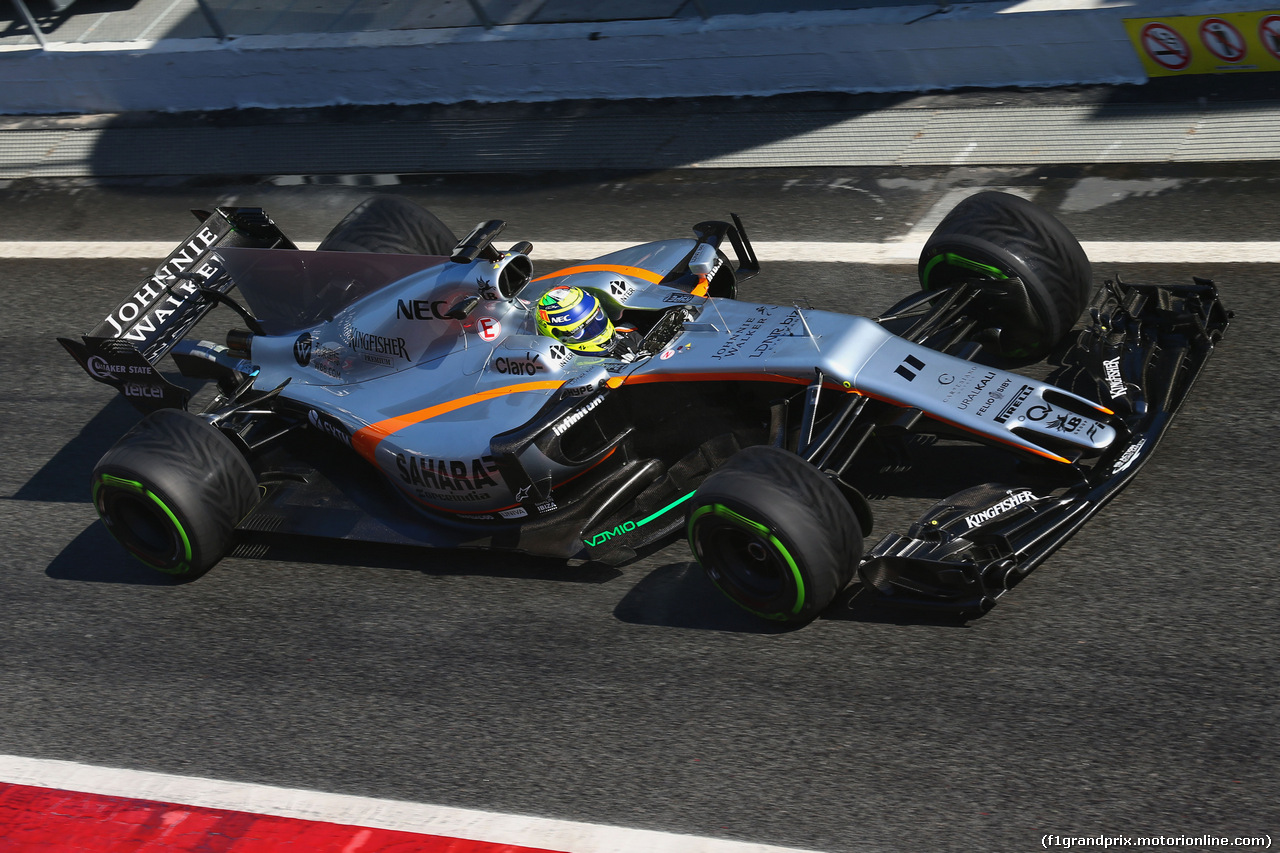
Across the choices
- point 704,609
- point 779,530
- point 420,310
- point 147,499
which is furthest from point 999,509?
point 147,499

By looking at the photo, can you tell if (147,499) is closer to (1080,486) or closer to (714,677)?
(714,677)

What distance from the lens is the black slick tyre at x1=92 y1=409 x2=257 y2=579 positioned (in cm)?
617

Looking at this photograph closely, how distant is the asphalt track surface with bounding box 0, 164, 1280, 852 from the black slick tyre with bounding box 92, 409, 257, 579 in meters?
0.27

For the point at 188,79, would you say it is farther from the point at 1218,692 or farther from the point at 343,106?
the point at 1218,692

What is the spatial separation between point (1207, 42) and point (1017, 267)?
368 centimetres

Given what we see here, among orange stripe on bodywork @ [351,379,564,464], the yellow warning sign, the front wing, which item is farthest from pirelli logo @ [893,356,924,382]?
the yellow warning sign

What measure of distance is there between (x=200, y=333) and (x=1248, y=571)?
6787 millimetres

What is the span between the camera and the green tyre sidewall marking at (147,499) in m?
6.16

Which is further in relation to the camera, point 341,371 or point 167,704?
point 341,371

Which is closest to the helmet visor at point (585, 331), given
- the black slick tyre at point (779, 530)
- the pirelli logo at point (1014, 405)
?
the black slick tyre at point (779, 530)

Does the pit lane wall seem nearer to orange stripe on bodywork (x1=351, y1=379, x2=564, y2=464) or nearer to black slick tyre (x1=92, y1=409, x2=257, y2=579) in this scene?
orange stripe on bodywork (x1=351, y1=379, x2=564, y2=464)

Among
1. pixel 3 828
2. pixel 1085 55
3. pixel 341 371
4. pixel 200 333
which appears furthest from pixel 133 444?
pixel 1085 55

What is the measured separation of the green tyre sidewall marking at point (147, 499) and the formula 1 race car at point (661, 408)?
1 centimetres

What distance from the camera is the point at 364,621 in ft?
19.9
